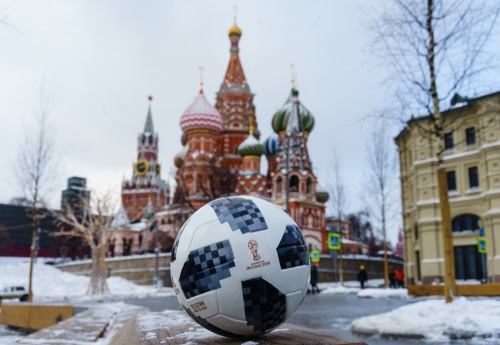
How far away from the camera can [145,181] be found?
98.4 metres

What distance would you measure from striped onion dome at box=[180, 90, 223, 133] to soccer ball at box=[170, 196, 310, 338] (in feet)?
177

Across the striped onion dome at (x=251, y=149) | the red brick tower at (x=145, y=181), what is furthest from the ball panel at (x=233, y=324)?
the red brick tower at (x=145, y=181)

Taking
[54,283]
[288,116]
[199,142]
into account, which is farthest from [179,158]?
[54,283]

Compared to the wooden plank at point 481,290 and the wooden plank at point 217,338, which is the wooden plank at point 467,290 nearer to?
the wooden plank at point 481,290

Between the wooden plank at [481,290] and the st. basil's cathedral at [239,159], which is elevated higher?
the st. basil's cathedral at [239,159]

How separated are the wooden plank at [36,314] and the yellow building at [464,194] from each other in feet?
79.5

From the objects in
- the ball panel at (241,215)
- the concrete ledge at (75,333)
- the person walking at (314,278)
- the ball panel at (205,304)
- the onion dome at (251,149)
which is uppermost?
the onion dome at (251,149)

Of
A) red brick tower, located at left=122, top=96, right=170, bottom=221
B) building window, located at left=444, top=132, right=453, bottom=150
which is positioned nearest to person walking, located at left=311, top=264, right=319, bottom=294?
building window, located at left=444, top=132, right=453, bottom=150

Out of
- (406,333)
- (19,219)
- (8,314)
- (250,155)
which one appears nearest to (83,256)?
(19,219)

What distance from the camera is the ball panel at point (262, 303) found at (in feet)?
11.3

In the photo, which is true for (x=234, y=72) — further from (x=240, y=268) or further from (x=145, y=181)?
(x=240, y=268)

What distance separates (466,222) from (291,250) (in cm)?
3200

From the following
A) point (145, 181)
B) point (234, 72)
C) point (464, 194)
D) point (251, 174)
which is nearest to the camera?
point (464, 194)

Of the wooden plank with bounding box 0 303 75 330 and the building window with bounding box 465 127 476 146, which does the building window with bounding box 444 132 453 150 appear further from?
the wooden plank with bounding box 0 303 75 330
